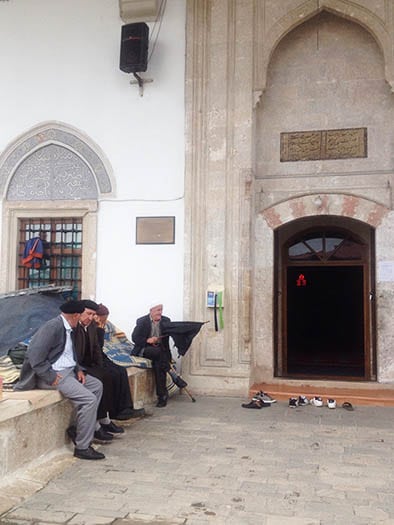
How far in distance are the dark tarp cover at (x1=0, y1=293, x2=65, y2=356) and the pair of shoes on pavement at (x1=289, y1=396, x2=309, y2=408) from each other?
2.71m

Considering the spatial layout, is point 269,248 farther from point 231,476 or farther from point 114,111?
point 231,476

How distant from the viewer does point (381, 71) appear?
22.5 feet

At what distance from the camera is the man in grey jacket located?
4.07 metres

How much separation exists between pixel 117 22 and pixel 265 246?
3.49 metres

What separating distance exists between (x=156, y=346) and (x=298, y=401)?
166 cm

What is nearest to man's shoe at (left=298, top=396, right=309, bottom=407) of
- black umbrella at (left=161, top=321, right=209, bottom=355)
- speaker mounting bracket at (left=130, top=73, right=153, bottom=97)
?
black umbrella at (left=161, top=321, right=209, bottom=355)

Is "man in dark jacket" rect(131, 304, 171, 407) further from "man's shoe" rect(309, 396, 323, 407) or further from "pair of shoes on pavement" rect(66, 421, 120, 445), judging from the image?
"man's shoe" rect(309, 396, 323, 407)

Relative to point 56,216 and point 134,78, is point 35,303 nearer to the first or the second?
point 56,216

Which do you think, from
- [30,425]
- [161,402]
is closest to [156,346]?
[161,402]

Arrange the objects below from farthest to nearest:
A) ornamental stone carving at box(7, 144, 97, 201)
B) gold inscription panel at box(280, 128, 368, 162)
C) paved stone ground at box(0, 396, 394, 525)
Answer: ornamental stone carving at box(7, 144, 97, 201) < gold inscription panel at box(280, 128, 368, 162) < paved stone ground at box(0, 396, 394, 525)

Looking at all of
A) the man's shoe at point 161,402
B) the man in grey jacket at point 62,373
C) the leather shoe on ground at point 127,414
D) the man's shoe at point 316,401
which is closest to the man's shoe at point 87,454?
the man in grey jacket at point 62,373

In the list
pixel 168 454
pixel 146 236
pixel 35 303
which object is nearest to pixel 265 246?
pixel 146 236

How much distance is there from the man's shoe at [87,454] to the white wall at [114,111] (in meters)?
2.86

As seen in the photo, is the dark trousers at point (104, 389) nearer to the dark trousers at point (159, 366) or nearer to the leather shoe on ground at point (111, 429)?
the leather shoe on ground at point (111, 429)
